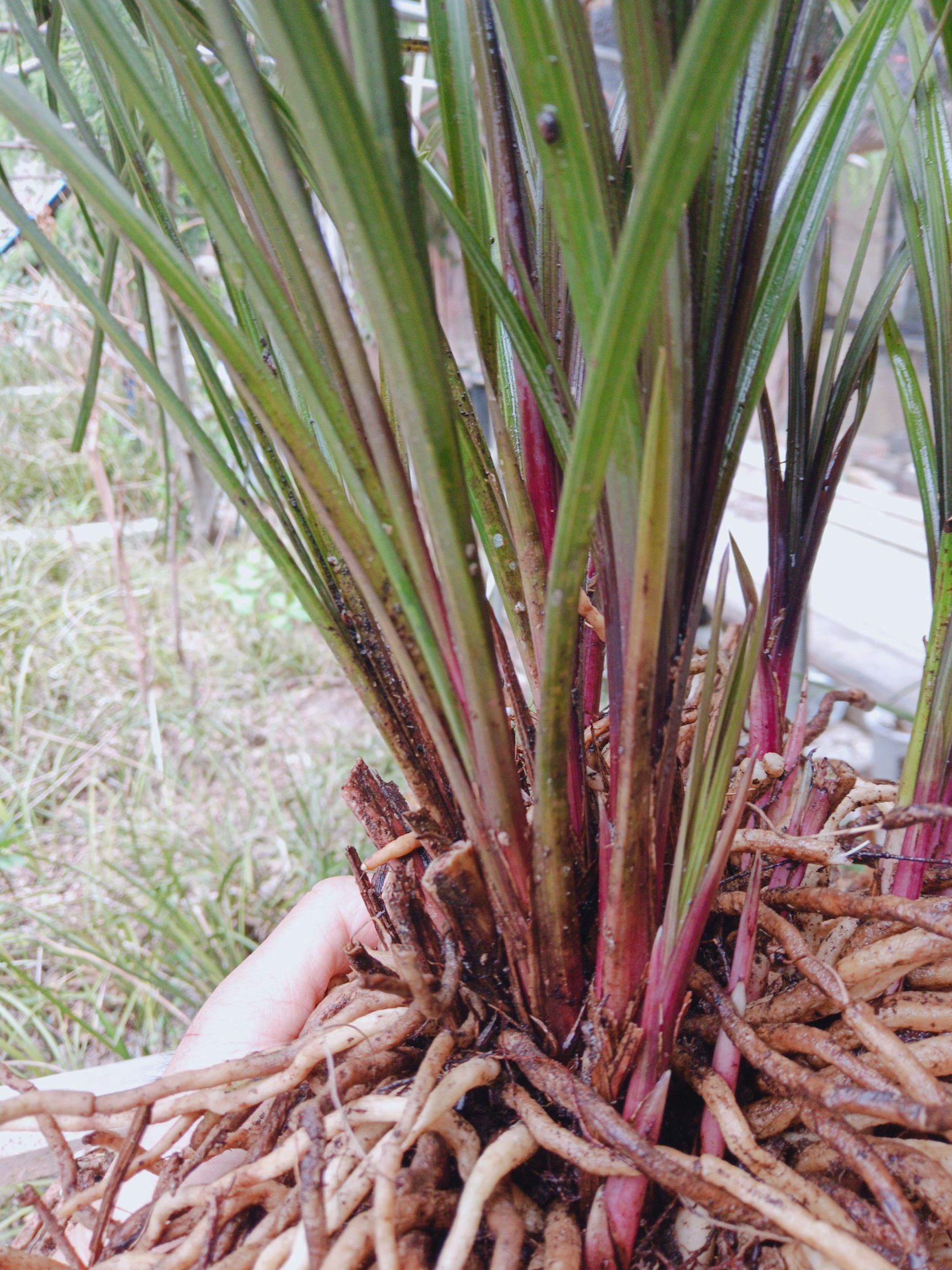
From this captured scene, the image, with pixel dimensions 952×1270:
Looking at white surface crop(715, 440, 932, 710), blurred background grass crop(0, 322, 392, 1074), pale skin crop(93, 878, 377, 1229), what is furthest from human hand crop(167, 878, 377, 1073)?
white surface crop(715, 440, 932, 710)

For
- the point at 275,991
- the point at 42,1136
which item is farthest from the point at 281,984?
the point at 42,1136

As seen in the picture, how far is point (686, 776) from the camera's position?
0.38 meters

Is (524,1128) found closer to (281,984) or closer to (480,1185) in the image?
(480,1185)

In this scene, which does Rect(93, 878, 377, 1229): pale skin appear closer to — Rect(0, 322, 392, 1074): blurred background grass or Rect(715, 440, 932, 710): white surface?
Rect(0, 322, 392, 1074): blurred background grass

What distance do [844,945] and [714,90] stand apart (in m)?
0.31

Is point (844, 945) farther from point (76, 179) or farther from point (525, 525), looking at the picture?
point (76, 179)

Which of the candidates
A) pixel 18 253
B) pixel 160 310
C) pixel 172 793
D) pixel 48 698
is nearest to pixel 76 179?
pixel 172 793

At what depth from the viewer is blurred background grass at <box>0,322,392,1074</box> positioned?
1.06m

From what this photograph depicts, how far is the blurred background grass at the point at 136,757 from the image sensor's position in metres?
1.06

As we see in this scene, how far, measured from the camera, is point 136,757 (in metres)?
1.53

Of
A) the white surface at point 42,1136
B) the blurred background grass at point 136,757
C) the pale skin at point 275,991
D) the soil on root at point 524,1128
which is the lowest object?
the blurred background grass at point 136,757

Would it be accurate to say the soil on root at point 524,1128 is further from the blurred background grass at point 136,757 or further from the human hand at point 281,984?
the blurred background grass at point 136,757

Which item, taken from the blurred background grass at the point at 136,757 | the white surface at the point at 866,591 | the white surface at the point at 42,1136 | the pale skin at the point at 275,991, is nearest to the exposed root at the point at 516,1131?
the pale skin at the point at 275,991

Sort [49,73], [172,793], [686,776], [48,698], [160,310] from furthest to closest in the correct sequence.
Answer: [160,310] < [48,698] < [172,793] < [686,776] < [49,73]
